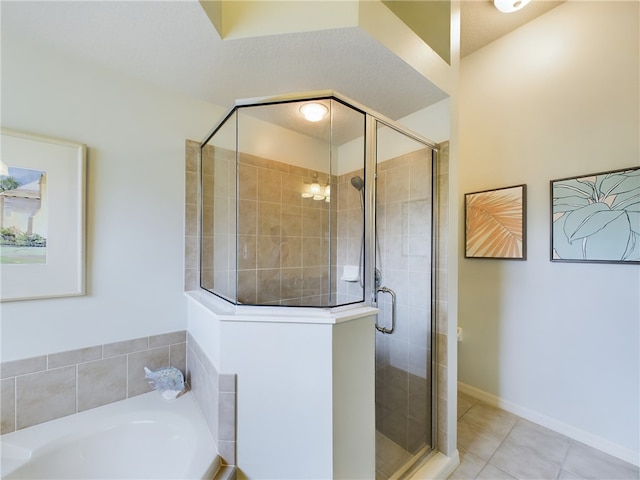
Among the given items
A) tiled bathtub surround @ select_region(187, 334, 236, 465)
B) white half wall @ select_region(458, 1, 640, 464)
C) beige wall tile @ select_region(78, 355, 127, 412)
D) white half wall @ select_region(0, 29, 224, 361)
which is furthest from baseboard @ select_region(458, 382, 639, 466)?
beige wall tile @ select_region(78, 355, 127, 412)

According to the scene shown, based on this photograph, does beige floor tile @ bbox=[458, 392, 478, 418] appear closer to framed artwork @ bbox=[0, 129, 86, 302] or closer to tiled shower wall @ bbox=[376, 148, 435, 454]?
tiled shower wall @ bbox=[376, 148, 435, 454]

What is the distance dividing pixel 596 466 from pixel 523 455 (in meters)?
0.37

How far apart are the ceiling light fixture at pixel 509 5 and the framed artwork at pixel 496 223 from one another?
122cm

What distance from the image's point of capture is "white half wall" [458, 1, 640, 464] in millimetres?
1547

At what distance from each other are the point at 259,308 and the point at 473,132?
2342mm

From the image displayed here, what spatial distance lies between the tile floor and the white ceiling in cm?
229

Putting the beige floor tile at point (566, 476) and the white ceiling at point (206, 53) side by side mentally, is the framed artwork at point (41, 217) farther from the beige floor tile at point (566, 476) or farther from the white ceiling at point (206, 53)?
the beige floor tile at point (566, 476)

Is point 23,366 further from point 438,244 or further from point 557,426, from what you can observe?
point 557,426

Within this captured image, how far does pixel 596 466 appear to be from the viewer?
151cm

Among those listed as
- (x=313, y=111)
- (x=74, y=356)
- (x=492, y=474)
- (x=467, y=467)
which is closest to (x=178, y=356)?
(x=74, y=356)

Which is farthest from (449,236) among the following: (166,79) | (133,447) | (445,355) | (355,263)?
(133,447)

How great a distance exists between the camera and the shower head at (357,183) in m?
1.45

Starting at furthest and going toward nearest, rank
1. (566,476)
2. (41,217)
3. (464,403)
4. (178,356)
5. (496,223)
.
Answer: (464,403), (496,223), (178,356), (566,476), (41,217)

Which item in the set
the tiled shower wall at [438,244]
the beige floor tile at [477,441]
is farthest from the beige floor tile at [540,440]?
the tiled shower wall at [438,244]
